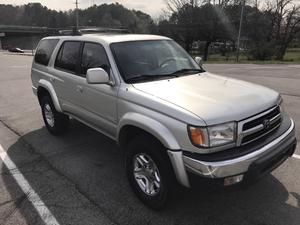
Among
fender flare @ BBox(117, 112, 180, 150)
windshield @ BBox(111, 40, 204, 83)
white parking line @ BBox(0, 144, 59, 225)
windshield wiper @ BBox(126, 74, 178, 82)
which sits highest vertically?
windshield @ BBox(111, 40, 204, 83)

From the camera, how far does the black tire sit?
5.95m

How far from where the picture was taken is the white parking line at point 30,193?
3.56m

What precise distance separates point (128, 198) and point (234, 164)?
4.70 ft

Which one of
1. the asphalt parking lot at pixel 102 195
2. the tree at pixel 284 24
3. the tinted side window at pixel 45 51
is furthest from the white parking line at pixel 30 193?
the tree at pixel 284 24

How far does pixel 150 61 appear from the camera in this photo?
14.5ft

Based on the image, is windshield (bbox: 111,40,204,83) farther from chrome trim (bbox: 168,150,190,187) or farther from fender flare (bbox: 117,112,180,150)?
chrome trim (bbox: 168,150,190,187)

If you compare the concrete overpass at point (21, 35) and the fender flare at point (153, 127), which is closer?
the fender flare at point (153, 127)

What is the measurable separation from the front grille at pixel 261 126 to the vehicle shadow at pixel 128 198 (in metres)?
0.53

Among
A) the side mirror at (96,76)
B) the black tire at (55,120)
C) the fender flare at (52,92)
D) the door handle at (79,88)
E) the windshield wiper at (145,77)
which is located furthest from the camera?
the black tire at (55,120)

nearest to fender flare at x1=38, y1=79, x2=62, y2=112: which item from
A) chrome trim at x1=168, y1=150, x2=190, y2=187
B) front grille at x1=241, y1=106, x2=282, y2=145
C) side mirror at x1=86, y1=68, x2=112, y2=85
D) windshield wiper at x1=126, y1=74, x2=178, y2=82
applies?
side mirror at x1=86, y1=68, x2=112, y2=85

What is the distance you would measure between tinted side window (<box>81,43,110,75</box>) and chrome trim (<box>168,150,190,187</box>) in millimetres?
1626

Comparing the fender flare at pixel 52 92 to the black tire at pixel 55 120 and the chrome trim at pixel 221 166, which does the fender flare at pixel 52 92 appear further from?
the chrome trim at pixel 221 166

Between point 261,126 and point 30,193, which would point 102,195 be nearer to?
point 30,193

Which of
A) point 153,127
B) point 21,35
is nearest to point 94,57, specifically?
point 153,127
